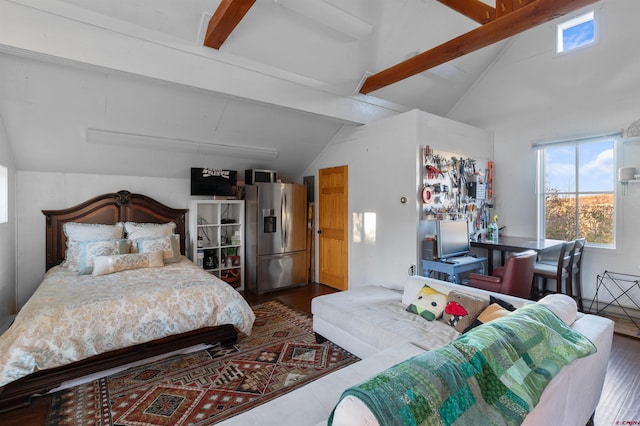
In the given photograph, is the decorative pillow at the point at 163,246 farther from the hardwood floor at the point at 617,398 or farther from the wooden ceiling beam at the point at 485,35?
the wooden ceiling beam at the point at 485,35

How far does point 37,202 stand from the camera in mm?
3832

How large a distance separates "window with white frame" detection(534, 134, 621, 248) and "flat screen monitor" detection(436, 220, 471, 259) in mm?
1522

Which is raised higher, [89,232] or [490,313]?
[89,232]

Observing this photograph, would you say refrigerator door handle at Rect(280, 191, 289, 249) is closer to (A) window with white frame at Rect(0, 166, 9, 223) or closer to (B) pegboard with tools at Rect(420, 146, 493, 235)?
(B) pegboard with tools at Rect(420, 146, 493, 235)

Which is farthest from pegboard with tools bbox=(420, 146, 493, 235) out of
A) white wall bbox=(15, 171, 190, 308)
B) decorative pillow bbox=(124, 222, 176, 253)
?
white wall bbox=(15, 171, 190, 308)

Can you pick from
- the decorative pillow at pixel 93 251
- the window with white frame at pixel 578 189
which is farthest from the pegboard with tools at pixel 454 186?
the decorative pillow at pixel 93 251

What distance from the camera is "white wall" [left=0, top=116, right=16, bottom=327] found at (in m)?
3.18

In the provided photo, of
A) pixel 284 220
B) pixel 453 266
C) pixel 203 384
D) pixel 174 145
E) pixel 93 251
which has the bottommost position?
pixel 203 384

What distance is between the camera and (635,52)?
3.70 metres

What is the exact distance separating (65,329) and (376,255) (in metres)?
3.33

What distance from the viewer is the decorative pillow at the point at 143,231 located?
3972 millimetres

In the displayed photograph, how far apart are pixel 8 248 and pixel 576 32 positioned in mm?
7380

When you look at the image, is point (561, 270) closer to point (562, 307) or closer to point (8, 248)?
point (562, 307)

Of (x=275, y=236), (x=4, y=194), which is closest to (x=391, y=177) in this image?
(x=275, y=236)
